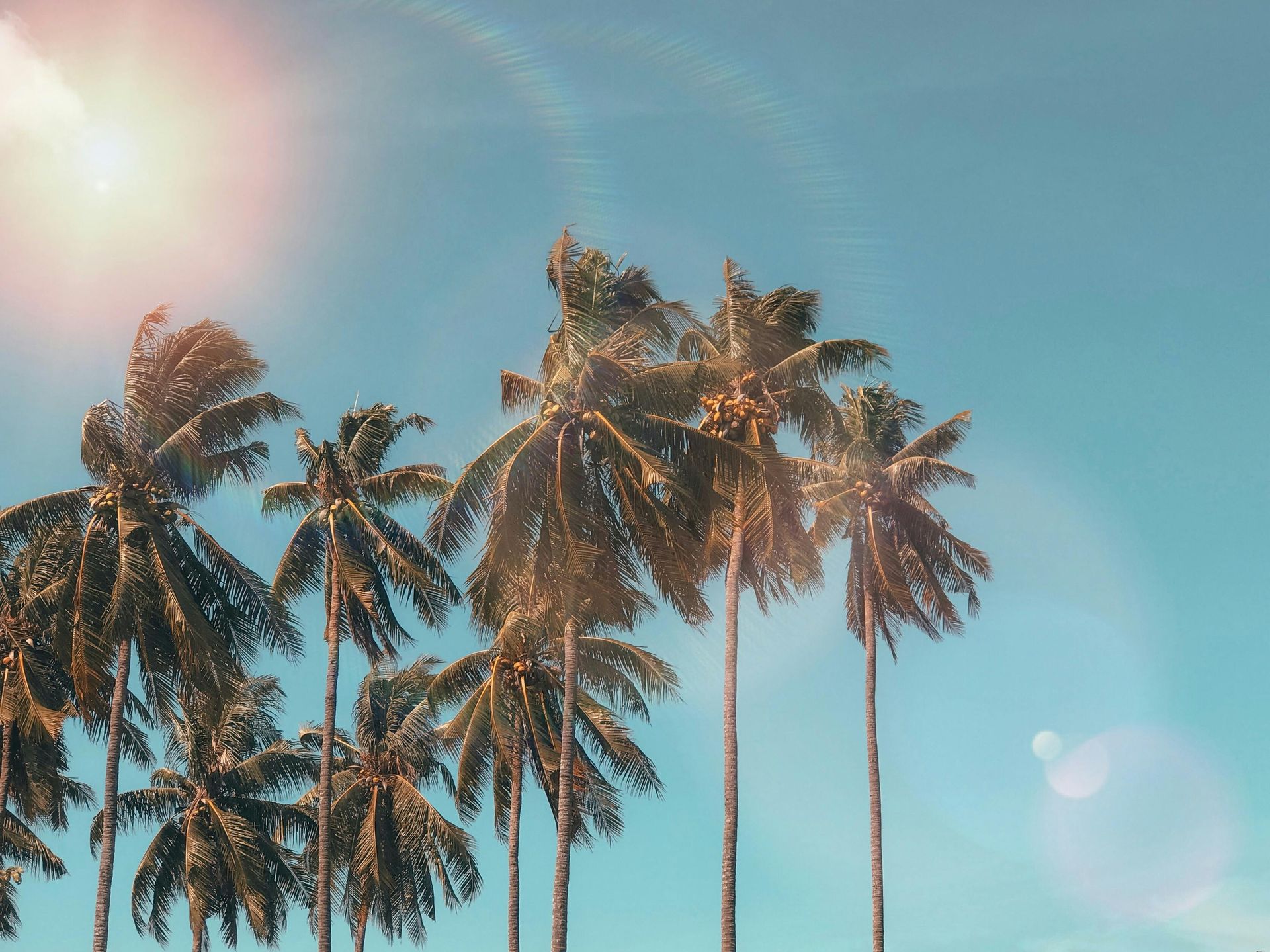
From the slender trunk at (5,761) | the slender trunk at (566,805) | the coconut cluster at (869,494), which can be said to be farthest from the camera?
the coconut cluster at (869,494)

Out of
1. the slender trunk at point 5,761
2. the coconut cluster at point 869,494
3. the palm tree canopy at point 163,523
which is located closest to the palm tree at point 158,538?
the palm tree canopy at point 163,523

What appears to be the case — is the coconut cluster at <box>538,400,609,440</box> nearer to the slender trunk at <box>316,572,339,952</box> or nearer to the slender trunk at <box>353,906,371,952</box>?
the slender trunk at <box>316,572,339,952</box>

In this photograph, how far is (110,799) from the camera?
29516 millimetres

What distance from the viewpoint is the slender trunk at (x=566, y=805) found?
25.3m

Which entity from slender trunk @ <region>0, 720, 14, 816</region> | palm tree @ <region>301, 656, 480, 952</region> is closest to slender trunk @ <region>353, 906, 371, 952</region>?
palm tree @ <region>301, 656, 480, 952</region>

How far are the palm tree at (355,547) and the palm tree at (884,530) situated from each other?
1094 centimetres

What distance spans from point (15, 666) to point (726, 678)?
18777mm

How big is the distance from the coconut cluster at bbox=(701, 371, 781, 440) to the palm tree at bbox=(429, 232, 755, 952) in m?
A: 1.24

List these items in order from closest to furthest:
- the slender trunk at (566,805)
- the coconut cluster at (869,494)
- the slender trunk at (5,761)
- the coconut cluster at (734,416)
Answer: the slender trunk at (566,805), the coconut cluster at (734,416), the slender trunk at (5,761), the coconut cluster at (869,494)

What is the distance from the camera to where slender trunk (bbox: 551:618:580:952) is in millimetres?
25328

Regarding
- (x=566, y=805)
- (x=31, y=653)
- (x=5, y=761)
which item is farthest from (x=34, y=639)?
(x=566, y=805)

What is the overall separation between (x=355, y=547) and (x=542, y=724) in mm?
7114

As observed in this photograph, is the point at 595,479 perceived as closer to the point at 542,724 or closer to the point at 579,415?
the point at 579,415

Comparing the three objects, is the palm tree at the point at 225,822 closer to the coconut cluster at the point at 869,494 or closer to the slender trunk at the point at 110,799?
the slender trunk at the point at 110,799
